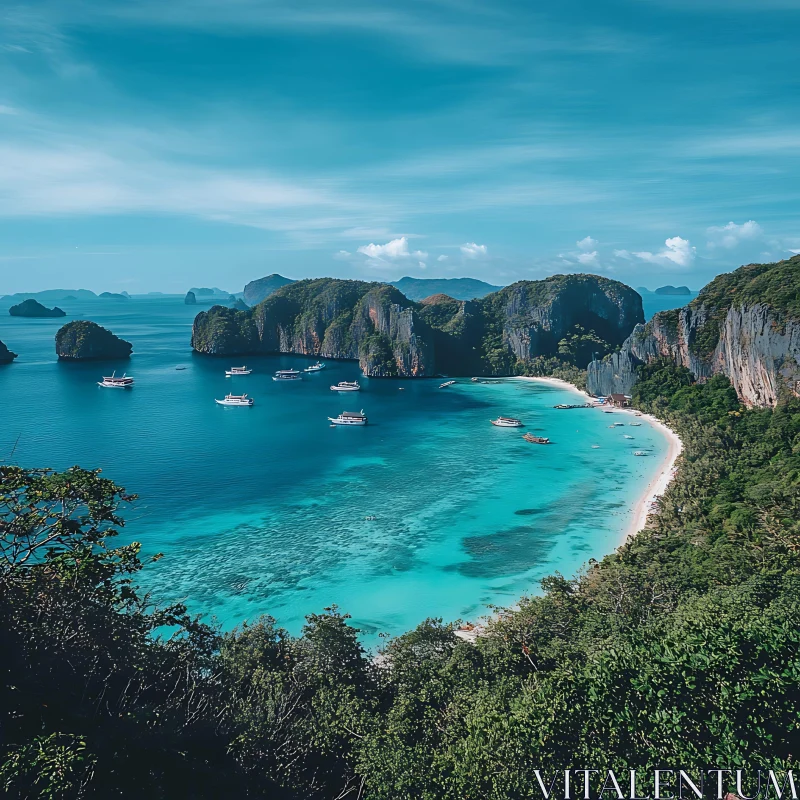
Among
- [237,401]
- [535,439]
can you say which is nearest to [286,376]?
[237,401]

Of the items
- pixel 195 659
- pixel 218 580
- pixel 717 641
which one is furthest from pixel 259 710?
pixel 218 580

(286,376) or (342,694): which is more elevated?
(286,376)

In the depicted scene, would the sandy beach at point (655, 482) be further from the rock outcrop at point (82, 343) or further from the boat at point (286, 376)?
the rock outcrop at point (82, 343)

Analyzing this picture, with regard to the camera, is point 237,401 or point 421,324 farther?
point 421,324

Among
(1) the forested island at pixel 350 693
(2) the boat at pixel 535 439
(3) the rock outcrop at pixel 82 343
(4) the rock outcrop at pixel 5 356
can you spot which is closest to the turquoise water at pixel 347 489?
(2) the boat at pixel 535 439

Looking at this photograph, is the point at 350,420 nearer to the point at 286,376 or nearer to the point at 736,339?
the point at 286,376

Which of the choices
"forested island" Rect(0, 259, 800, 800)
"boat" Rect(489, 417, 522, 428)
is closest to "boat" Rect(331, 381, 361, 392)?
"boat" Rect(489, 417, 522, 428)

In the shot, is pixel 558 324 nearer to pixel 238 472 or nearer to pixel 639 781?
pixel 238 472
